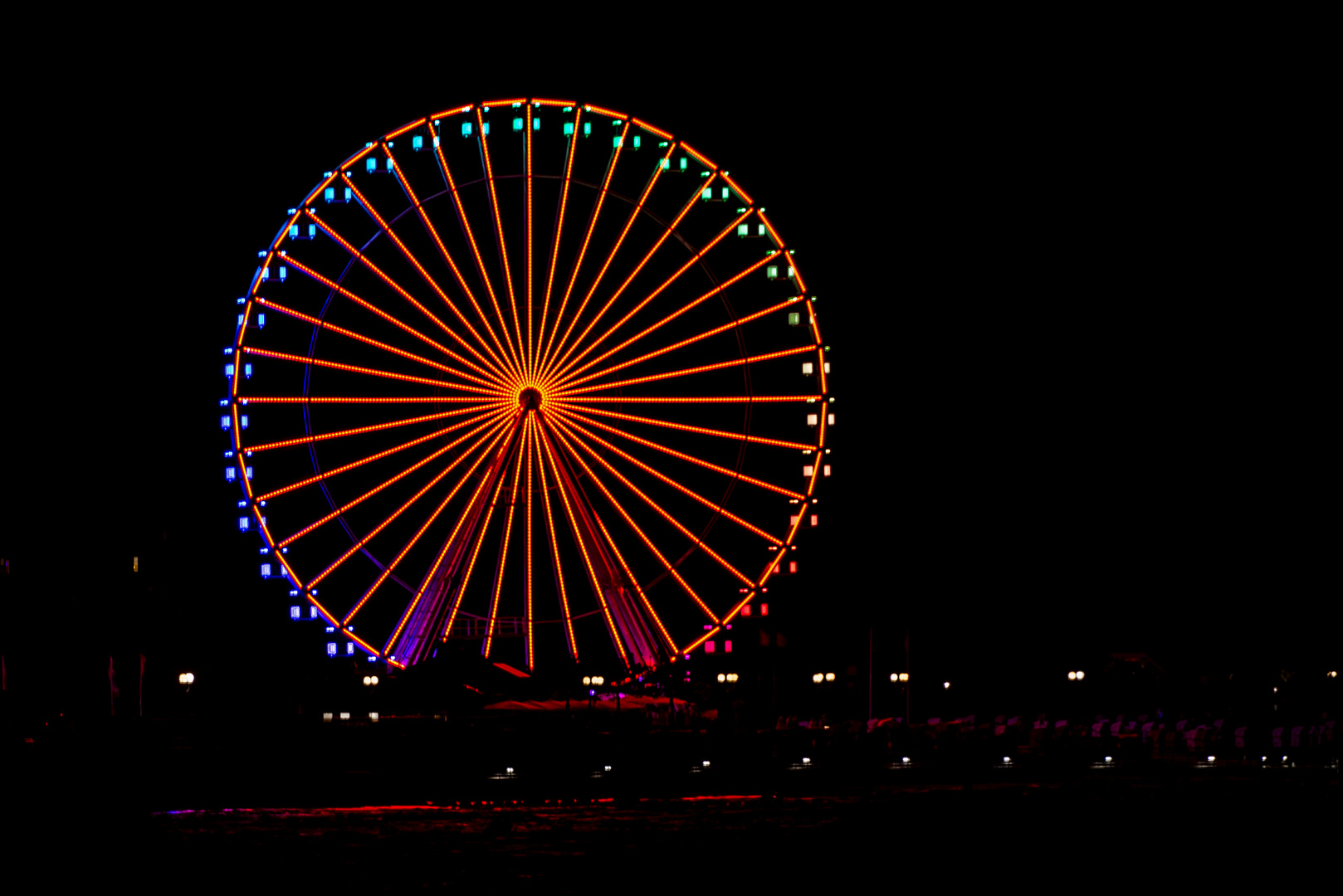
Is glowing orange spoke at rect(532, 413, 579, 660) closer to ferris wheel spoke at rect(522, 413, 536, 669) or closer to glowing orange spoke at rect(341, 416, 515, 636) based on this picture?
ferris wheel spoke at rect(522, 413, 536, 669)

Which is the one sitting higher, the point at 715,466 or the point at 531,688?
the point at 715,466

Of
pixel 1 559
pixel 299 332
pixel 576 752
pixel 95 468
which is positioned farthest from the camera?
pixel 1 559

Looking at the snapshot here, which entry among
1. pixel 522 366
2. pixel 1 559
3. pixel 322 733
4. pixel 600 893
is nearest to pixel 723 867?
pixel 600 893

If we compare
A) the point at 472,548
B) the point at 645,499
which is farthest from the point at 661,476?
the point at 472,548

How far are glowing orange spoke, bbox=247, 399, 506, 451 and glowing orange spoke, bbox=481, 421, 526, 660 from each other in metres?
0.96

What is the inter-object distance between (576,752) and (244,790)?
555cm

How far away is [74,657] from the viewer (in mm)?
32781

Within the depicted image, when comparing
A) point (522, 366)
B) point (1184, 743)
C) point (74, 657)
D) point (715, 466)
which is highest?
point (522, 366)

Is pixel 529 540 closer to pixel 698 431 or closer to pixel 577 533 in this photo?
pixel 577 533

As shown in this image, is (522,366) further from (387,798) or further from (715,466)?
(387,798)

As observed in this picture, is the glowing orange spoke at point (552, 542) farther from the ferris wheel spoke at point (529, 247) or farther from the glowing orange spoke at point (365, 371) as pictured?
the glowing orange spoke at point (365, 371)

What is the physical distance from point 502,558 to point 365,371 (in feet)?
13.5

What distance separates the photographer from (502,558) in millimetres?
28375

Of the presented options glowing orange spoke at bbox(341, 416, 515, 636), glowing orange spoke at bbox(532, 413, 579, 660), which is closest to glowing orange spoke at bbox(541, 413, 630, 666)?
glowing orange spoke at bbox(532, 413, 579, 660)
